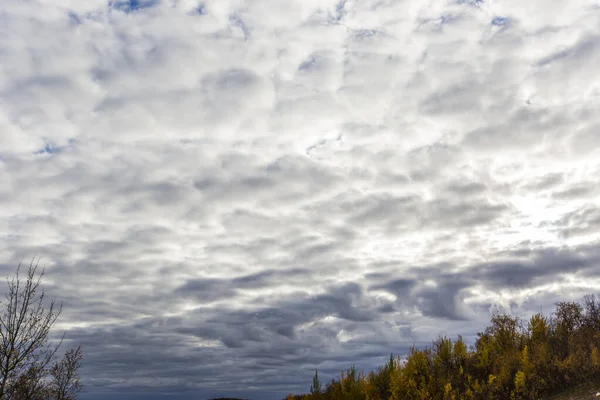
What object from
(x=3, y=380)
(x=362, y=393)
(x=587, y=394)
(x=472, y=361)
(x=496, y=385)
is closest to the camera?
(x=587, y=394)

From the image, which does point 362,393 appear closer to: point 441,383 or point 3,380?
point 441,383

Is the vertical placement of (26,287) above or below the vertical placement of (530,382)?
above

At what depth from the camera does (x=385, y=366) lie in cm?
3284

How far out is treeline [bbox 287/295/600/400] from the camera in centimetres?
2320

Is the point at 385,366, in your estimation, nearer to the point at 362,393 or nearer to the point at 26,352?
the point at 362,393

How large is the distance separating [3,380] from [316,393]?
20.5 m

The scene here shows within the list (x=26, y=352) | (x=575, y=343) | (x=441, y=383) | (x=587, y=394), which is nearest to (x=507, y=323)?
(x=575, y=343)

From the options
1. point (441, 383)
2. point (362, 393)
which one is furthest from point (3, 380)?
point (441, 383)

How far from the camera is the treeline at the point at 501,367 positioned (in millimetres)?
23203

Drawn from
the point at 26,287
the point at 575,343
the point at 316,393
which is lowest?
the point at 316,393

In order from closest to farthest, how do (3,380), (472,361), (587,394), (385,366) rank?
(587,394)
(3,380)
(472,361)
(385,366)

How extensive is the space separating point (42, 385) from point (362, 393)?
59.4 ft

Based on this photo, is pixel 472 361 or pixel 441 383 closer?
pixel 441 383

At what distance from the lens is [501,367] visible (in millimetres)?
25281
